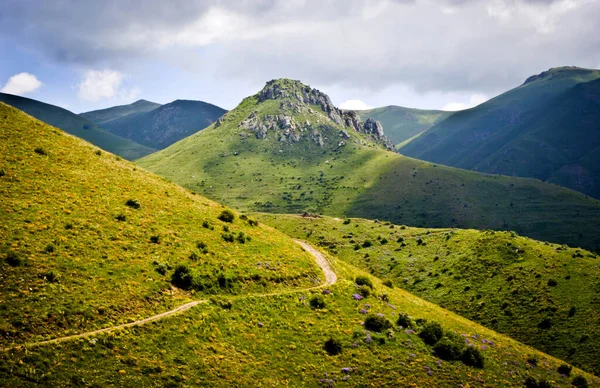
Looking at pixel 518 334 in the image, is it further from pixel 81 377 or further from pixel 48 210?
pixel 48 210

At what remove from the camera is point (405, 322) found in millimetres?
50406

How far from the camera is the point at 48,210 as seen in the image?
149 feet

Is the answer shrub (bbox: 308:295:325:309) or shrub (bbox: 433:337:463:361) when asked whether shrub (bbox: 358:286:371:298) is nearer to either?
shrub (bbox: 308:295:325:309)

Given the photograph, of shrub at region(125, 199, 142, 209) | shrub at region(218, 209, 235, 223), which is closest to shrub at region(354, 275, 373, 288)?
shrub at region(218, 209, 235, 223)

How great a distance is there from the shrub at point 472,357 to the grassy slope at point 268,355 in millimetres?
1057

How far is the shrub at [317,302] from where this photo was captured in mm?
48812

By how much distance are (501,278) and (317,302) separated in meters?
53.5

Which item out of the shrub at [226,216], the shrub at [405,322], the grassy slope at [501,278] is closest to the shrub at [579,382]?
the grassy slope at [501,278]

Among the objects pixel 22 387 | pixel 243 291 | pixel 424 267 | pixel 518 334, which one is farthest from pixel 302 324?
pixel 424 267

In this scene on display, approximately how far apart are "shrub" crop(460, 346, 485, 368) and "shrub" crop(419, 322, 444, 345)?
354 centimetres

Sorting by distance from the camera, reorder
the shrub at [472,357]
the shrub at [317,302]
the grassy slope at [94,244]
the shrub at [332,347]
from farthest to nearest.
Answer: the shrub at [317,302] < the shrub at [472,357] < the shrub at [332,347] < the grassy slope at [94,244]

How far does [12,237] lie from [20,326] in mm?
12590

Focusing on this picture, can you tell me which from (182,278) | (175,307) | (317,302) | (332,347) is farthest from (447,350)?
(182,278)

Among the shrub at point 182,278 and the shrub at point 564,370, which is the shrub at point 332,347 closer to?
the shrub at point 182,278
